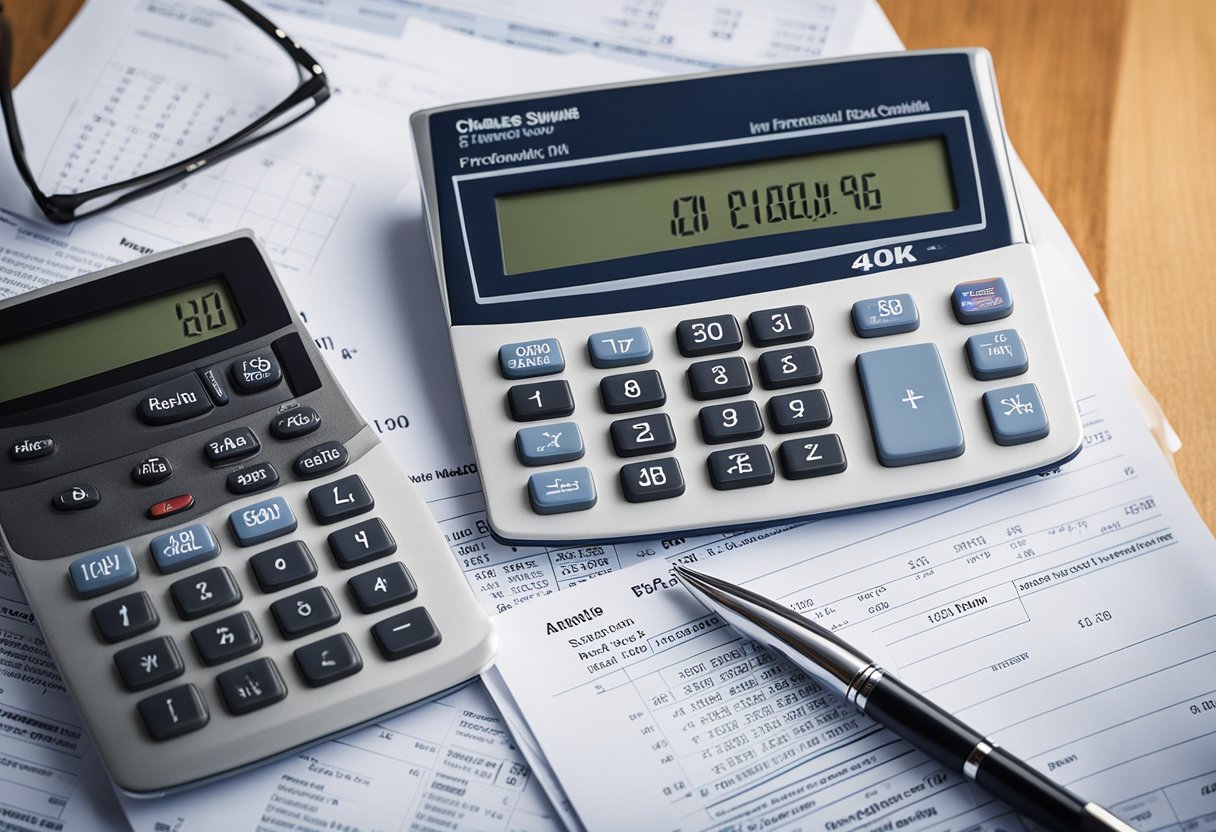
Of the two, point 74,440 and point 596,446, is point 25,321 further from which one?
point 596,446

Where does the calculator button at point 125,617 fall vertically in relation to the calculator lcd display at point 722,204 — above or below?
below

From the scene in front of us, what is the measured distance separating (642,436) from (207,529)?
0.81 feet

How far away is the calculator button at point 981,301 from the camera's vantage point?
26.2 inches

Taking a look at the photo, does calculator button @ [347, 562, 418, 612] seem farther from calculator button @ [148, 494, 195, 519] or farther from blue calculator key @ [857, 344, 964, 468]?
blue calculator key @ [857, 344, 964, 468]

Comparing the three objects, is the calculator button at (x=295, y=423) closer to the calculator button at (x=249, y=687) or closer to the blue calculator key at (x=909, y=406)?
the calculator button at (x=249, y=687)

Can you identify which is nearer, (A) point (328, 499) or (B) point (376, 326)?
(A) point (328, 499)

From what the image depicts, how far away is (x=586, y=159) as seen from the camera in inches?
27.6

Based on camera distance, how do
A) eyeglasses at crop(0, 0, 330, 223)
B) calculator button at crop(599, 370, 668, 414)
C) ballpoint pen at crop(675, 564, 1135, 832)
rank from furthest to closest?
eyeglasses at crop(0, 0, 330, 223) < calculator button at crop(599, 370, 668, 414) < ballpoint pen at crop(675, 564, 1135, 832)

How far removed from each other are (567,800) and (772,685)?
0.42 feet

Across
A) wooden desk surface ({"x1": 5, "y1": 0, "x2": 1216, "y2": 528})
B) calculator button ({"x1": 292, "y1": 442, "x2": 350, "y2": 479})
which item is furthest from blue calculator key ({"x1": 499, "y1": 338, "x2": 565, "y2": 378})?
wooden desk surface ({"x1": 5, "y1": 0, "x2": 1216, "y2": 528})

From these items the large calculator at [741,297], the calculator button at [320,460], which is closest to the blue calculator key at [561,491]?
the large calculator at [741,297]

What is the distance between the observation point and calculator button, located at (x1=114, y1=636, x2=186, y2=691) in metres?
0.55

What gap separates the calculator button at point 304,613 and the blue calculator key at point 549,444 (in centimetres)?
14

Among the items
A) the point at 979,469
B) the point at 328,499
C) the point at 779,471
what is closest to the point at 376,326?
the point at 328,499
